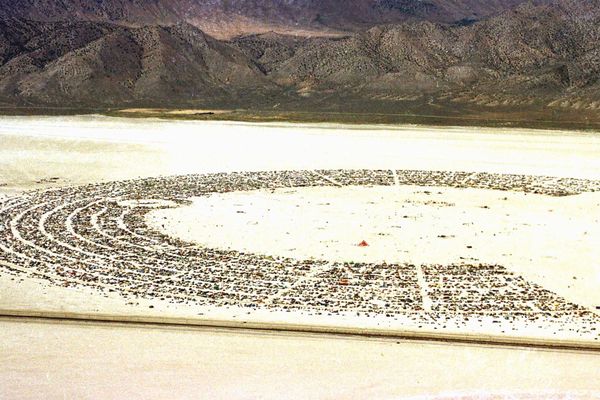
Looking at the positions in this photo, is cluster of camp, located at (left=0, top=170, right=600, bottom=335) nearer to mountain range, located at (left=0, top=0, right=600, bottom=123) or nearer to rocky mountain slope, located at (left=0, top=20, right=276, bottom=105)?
mountain range, located at (left=0, top=0, right=600, bottom=123)

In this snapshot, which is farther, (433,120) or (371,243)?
(433,120)

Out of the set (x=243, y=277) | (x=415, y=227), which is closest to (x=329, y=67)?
(x=415, y=227)

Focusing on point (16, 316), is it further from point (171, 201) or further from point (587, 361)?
point (171, 201)

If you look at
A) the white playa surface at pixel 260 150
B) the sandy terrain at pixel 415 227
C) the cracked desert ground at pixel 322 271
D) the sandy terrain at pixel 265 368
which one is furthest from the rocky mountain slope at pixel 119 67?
the sandy terrain at pixel 265 368

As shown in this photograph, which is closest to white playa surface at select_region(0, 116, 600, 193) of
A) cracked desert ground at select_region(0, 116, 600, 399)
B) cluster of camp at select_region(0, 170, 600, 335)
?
cracked desert ground at select_region(0, 116, 600, 399)

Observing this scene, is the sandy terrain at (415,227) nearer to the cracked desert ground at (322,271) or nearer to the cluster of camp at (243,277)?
the cracked desert ground at (322,271)

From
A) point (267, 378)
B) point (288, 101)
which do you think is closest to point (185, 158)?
point (267, 378)
